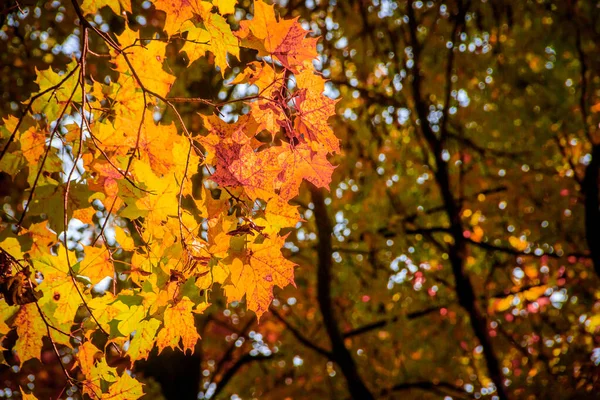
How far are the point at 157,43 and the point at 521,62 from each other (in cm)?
572

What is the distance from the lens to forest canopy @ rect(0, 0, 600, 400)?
74.1 inches

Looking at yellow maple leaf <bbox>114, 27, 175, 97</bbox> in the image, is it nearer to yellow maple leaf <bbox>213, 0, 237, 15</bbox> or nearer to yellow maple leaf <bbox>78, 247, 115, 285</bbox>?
yellow maple leaf <bbox>213, 0, 237, 15</bbox>

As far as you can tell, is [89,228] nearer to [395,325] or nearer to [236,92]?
[236,92]

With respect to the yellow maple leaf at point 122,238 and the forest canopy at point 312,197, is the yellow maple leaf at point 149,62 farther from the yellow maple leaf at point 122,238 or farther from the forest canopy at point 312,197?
the yellow maple leaf at point 122,238

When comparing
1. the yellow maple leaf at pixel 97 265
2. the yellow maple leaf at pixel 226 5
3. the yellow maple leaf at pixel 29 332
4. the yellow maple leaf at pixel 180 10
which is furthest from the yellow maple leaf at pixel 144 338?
the yellow maple leaf at pixel 226 5

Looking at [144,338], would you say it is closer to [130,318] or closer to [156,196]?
[130,318]

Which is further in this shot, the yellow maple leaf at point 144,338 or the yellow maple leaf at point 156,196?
the yellow maple leaf at point 144,338

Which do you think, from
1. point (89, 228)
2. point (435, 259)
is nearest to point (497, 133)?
point (435, 259)

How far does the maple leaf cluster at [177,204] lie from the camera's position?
180 cm

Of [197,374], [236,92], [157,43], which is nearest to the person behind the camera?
[157,43]

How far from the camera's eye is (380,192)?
21.7 feet

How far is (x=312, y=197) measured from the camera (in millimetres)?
4379

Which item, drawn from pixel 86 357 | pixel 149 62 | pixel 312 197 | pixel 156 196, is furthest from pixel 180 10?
pixel 312 197

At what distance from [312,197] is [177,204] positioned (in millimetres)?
2514
